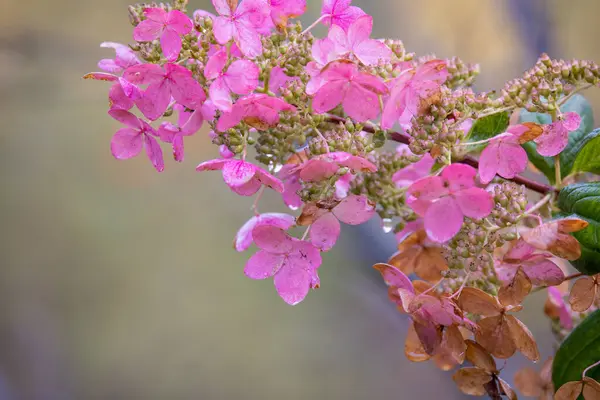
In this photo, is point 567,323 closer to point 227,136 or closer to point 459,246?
point 459,246

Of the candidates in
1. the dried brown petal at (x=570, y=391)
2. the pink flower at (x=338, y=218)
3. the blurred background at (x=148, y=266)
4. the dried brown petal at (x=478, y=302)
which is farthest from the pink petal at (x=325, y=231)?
the blurred background at (x=148, y=266)

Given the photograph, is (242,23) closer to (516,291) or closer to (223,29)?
(223,29)

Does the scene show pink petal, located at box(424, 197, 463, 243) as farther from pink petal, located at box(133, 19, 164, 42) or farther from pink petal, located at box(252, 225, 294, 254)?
pink petal, located at box(133, 19, 164, 42)

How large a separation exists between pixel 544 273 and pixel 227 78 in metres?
0.27

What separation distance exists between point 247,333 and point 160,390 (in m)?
0.20

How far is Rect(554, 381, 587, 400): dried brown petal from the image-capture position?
0.41m

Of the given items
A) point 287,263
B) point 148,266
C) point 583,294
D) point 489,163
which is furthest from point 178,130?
point 148,266

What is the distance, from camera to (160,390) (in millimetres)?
1065

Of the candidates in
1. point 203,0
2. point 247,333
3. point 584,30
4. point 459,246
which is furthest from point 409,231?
point 584,30

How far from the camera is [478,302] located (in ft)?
1.29

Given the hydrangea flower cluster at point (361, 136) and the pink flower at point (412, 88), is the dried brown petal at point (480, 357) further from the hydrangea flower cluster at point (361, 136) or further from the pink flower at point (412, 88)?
the pink flower at point (412, 88)

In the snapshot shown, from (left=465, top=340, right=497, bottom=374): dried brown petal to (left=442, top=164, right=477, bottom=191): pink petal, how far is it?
15cm

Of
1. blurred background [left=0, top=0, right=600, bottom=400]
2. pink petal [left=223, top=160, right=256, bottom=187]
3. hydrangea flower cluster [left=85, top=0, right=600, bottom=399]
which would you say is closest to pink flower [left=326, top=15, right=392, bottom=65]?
hydrangea flower cluster [left=85, top=0, right=600, bottom=399]

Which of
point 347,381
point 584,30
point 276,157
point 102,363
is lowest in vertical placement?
point 347,381
